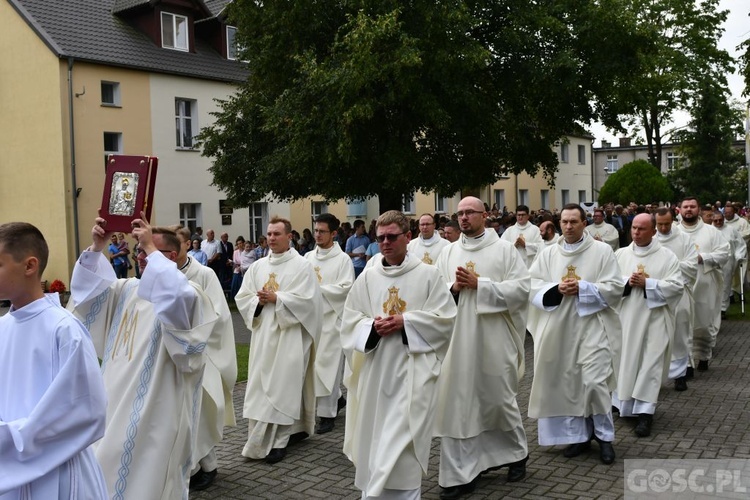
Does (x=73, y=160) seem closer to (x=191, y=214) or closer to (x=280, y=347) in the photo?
(x=191, y=214)

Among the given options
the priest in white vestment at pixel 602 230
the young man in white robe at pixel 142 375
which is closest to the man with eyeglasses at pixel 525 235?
the priest in white vestment at pixel 602 230

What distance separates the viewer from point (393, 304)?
5.96 metres

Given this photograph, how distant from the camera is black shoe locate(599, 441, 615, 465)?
23.2ft

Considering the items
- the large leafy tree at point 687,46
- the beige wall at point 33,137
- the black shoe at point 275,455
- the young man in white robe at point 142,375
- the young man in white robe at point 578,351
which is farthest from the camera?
the large leafy tree at point 687,46

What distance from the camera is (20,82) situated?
26.3 m

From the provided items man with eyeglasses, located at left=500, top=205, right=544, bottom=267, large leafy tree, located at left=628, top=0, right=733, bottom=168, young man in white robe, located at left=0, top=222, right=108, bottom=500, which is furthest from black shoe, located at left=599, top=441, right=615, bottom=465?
large leafy tree, located at left=628, top=0, right=733, bottom=168

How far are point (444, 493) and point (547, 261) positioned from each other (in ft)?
8.46

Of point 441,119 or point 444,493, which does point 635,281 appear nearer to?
point 444,493

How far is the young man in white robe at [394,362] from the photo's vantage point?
5.55 m

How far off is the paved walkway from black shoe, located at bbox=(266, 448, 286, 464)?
0.06 metres

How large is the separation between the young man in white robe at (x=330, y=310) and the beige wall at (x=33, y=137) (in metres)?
17.5

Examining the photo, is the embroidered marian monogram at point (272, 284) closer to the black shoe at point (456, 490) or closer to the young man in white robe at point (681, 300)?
the black shoe at point (456, 490)

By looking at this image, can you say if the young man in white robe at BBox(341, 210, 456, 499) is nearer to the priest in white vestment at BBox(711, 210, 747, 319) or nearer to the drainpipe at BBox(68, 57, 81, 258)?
the priest in white vestment at BBox(711, 210, 747, 319)

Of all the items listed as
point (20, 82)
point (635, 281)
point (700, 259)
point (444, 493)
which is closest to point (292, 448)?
point (444, 493)
